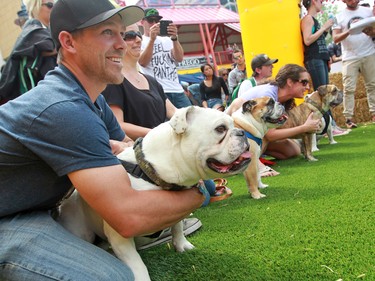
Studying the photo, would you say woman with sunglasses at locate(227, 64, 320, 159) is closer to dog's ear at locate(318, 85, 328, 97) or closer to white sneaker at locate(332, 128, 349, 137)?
dog's ear at locate(318, 85, 328, 97)

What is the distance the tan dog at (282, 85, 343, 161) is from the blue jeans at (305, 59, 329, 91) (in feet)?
1.78

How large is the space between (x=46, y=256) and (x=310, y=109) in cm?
421

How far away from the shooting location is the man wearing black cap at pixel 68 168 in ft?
4.10

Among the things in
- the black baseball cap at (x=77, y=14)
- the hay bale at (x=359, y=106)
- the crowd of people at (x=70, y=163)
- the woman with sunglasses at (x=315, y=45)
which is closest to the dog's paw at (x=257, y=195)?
the crowd of people at (x=70, y=163)

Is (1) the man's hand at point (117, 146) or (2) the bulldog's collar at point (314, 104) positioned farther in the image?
(2) the bulldog's collar at point (314, 104)

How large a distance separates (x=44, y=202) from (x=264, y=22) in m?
5.63

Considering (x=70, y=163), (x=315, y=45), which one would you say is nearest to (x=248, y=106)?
(x=70, y=163)

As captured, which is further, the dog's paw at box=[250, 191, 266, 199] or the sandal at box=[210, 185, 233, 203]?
the sandal at box=[210, 185, 233, 203]

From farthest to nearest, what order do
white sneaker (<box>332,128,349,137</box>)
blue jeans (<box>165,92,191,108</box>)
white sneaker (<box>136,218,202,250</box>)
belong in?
white sneaker (<box>332,128,349,137</box>)
blue jeans (<box>165,92,191,108</box>)
white sneaker (<box>136,218,202,250</box>)

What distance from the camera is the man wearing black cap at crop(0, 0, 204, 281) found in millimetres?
1250

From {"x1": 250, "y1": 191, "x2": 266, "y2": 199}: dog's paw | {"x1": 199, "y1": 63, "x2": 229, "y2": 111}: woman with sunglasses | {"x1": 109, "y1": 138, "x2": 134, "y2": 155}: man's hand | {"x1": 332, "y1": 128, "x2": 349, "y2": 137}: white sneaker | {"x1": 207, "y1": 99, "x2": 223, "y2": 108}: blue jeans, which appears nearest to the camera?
{"x1": 109, "y1": 138, "x2": 134, "y2": 155}: man's hand

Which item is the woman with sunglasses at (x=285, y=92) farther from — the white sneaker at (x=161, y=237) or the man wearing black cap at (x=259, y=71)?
the white sneaker at (x=161, y=237)

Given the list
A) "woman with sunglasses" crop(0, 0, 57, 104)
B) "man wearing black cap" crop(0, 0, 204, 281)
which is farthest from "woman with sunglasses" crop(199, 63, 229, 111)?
"man wearing black cap" crop(0, 0, 204, 281)

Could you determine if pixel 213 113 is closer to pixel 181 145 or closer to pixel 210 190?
pixel 181 145
